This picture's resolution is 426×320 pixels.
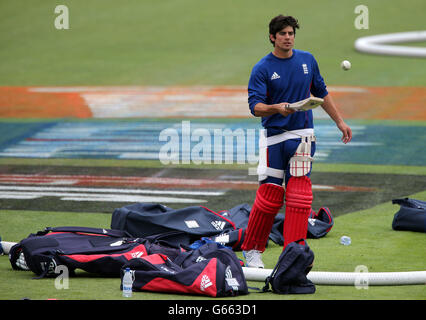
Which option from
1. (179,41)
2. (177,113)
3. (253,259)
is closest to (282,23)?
(253,259)

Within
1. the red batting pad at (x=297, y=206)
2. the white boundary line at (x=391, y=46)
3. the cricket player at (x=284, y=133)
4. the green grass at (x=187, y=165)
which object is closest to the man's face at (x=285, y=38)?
the cricket player at (x=284, y=133)

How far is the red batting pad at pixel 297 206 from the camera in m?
7.93

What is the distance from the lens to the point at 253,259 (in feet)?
27.1

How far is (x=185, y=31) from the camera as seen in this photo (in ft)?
103

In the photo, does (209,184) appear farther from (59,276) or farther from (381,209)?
(59,276)

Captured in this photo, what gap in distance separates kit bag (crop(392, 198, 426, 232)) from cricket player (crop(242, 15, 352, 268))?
2.33m

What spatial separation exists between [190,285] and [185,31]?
25.1 meters

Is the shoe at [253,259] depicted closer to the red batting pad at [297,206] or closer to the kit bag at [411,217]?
the red batting pad at [297,206]

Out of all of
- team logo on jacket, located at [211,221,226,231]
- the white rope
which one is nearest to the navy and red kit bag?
team logo on jacket, located at [211,221,226,231]

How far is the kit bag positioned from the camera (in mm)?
9797

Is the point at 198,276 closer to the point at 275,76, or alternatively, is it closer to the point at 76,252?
the point at 76,252

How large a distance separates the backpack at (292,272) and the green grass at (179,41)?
16.2 meters

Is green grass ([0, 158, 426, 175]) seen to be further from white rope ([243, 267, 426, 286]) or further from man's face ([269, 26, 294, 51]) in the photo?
white rope ([243, 267, 426, 286])
